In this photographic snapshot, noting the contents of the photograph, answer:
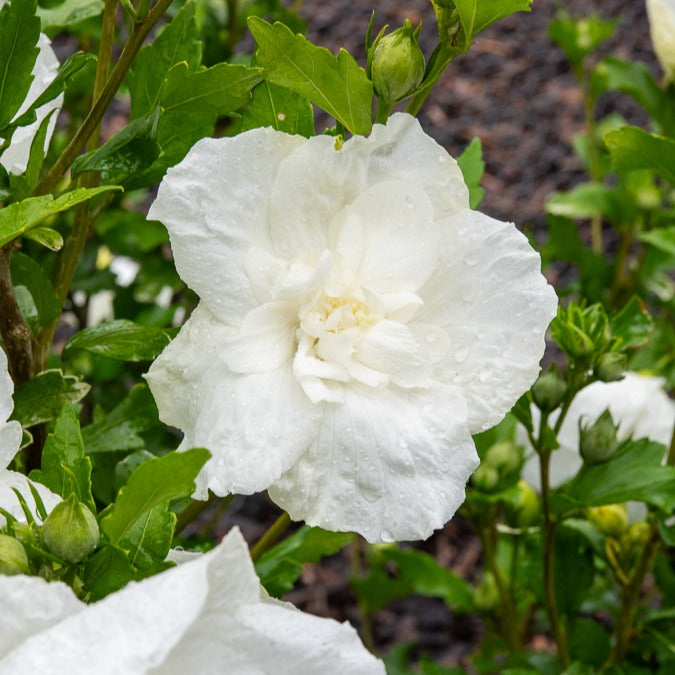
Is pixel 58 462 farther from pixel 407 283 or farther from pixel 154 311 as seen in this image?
pixel 154 311

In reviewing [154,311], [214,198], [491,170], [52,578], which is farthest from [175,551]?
[491,170]

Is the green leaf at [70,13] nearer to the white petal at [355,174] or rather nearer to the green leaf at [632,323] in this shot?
the white petal at [355,174]

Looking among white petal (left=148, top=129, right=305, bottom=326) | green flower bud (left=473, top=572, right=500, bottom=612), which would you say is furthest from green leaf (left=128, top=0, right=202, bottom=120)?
green flower bud (left=473, top=572, right=500, bottom=612)

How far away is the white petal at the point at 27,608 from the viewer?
466mm

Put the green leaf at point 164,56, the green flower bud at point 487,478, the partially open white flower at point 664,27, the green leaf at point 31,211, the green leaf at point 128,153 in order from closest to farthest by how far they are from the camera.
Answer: the green leaf at point 31,211
the green leaf at point 128,153
the green leaf at point 164,56
the green flower bud at point 487,478
the partially open white flower at point 664,27

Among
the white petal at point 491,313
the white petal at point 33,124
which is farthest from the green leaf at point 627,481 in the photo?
the white petal at point 33,124

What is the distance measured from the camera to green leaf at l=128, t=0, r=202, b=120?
2.52 feet

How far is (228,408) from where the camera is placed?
609 mm

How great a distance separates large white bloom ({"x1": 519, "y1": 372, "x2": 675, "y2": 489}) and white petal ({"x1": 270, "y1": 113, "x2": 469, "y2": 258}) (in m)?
0.47

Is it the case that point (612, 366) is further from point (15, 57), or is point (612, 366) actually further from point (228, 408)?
point (15, 57)

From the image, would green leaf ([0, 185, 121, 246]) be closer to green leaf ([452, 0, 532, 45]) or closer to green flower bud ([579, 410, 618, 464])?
green leaf ([452, 0, 532, 45])

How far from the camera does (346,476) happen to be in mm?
623

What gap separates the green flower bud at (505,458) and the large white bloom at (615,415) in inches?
2.7

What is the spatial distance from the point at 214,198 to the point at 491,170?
215cm
